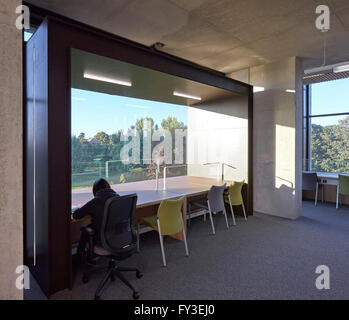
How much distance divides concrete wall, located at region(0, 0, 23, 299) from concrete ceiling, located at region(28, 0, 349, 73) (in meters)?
1.60

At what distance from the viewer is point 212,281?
2504mm

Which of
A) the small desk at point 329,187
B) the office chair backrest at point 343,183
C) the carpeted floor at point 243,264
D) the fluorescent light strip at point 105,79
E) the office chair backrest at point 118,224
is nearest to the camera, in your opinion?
the office chair backrest at point 118,224

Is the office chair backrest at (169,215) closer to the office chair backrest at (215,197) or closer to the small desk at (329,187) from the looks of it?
the office chair backrest at (215,197)

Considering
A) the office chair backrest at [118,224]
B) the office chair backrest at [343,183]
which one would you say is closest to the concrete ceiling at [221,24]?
the office chair backrest at [118,224]

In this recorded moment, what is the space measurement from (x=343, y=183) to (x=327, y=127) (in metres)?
1.99

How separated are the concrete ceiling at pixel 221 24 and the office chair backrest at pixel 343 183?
8.59ft

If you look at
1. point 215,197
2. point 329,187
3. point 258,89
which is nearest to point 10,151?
point 215,197

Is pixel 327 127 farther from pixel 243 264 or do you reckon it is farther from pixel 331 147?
pixel 243 264

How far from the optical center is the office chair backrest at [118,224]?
2174 millimetres

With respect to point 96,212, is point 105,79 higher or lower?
higher

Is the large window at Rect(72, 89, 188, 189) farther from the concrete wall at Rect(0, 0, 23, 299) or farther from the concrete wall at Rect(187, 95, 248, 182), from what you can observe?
the concrete wall at Rect(0, 0, 23, 299)

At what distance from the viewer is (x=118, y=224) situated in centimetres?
230
